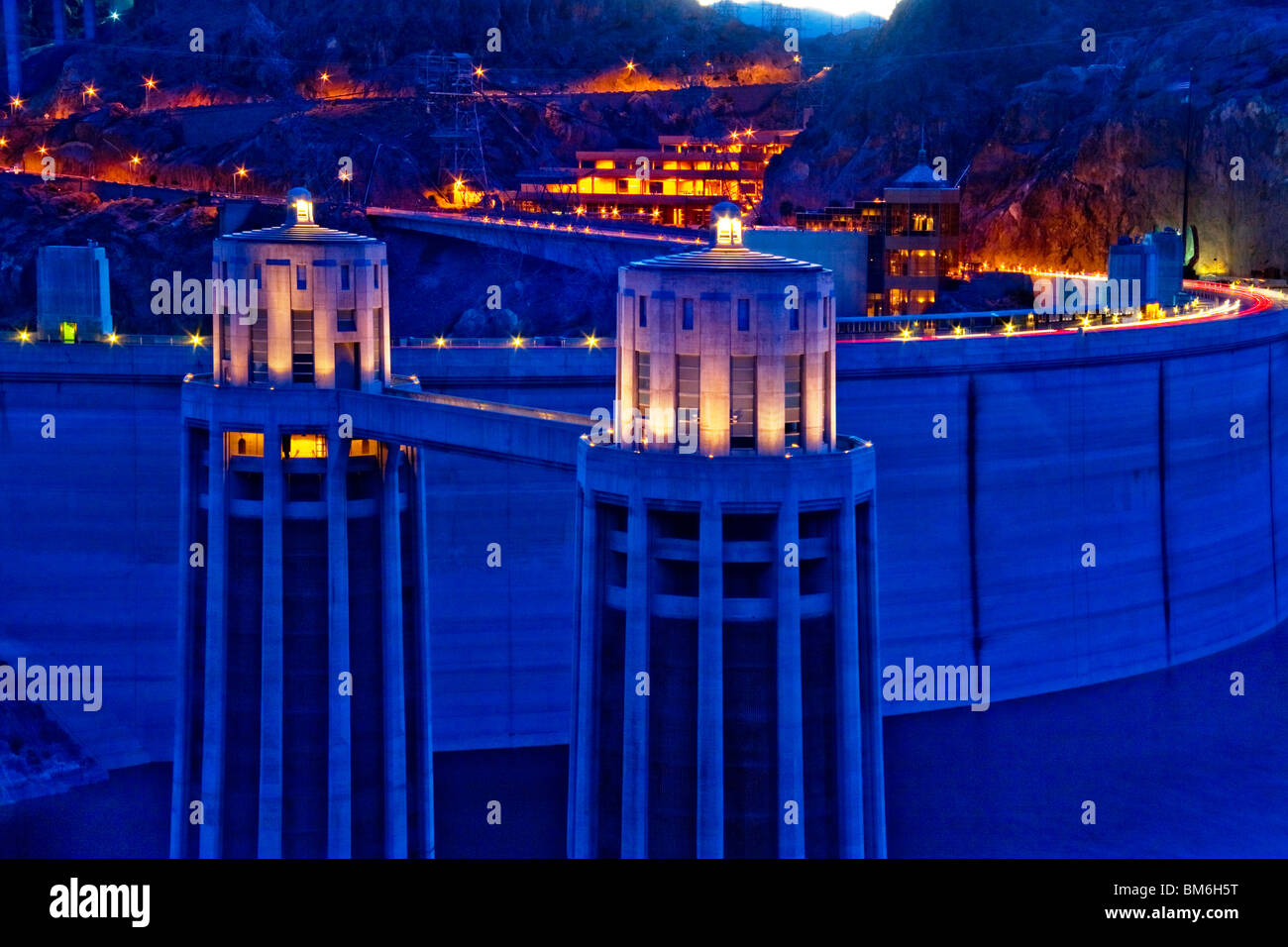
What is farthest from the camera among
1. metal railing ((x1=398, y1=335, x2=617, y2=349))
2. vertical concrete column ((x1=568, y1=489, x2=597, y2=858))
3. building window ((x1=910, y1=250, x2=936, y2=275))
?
building window ((x1=910, y1=250, x2=936, y2=275))

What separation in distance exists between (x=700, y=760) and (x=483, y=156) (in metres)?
164

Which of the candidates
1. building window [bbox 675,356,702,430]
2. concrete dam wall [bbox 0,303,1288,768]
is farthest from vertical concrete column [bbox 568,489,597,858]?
concrete dam wall [bbox 0,303,1288,768]

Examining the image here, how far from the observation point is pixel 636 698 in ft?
98.8

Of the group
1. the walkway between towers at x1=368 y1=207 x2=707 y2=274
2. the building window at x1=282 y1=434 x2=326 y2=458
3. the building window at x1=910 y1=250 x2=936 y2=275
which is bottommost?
the building window at x1=282 y1=434 x2=326 y2=458

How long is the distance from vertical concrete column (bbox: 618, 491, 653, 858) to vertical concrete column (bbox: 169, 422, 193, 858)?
1410cm

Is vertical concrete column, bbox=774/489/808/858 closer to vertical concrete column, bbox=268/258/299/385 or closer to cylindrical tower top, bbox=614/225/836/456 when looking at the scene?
cylindrical tower top, bbox=614/225/836/456

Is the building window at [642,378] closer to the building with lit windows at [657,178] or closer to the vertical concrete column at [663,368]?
the vertical concrete column at [663,368]

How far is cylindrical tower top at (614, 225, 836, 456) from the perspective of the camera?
2967 cm

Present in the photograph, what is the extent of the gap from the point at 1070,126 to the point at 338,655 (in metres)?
99.8

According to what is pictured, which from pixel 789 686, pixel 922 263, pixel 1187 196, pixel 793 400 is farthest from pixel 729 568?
pixel 1187 196

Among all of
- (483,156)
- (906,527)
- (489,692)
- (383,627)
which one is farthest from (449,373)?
(483,156)

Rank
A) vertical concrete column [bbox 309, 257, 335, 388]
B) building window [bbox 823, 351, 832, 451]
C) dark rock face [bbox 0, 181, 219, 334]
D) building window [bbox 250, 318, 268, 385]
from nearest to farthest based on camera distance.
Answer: building window [bbox 823, 351, 832, 451] → vertical concrete column [bbox 309, 257, 335, 388] → building window [bbox 250, 318, 268, 385] → dark rock face [bbox 0, 181, 219, 334]

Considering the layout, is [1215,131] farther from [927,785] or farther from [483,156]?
[483,156]

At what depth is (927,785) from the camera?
5741cm
